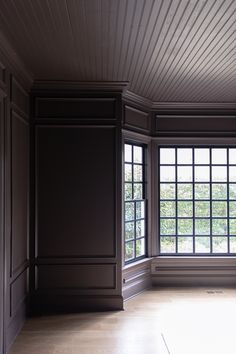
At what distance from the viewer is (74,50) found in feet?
11.3

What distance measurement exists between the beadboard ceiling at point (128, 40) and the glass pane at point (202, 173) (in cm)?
152

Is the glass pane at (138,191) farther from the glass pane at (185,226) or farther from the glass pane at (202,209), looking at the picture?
the glass pane at (202,209)

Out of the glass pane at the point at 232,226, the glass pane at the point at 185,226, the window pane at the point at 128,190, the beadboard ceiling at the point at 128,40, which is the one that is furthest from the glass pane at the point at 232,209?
the beadboard ceiling at the point at 128,40

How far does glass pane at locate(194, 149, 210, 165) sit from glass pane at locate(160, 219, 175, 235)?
1035 millimetres

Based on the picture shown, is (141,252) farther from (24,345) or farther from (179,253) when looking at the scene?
(24,345)

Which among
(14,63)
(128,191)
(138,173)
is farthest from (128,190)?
(14,63)

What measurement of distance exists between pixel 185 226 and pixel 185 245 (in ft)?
0.99

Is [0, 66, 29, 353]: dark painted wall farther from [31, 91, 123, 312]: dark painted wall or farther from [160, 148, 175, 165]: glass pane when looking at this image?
[160, 148, 175, 165]: glass pane

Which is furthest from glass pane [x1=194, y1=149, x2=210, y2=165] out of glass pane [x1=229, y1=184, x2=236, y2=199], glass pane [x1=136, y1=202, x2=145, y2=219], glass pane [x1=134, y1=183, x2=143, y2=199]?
glass pane [x1=136, y1=202, x2=145, y2=219]

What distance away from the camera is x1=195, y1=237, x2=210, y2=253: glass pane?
574 centimetres

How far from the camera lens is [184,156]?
18.9 ft

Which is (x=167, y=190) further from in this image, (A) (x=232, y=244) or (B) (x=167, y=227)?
(A) (x=232, y=244)

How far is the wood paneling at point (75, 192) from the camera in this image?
4.54m

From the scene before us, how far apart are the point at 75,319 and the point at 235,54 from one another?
3367 millimetres
